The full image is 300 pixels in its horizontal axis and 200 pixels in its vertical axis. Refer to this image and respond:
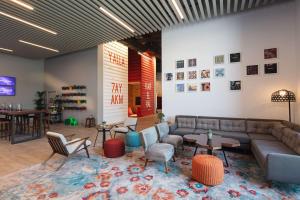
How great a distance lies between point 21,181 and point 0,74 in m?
7.70

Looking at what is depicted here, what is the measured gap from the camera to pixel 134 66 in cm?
1039

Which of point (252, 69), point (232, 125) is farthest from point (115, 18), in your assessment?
point (232, 125)

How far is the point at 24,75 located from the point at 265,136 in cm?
1103

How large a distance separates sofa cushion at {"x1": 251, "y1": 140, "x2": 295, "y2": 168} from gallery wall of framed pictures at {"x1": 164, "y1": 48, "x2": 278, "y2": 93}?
182 centimetres

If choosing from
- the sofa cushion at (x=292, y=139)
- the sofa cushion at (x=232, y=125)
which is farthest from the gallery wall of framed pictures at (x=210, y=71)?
the sofa cushion at (x=292, y=139)

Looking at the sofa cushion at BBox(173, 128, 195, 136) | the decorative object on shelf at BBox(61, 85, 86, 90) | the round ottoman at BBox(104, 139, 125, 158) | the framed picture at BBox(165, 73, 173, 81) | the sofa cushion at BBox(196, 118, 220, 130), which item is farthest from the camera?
the decorative object on shelf at BBox(61, 85, 86, 90)

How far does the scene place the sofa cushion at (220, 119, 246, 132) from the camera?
4.40m

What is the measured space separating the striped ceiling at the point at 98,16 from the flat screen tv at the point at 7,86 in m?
2.56

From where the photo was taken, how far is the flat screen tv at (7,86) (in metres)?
8.03

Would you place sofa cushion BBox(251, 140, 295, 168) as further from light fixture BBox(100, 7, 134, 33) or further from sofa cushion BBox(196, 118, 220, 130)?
light fixture BBox(100, 7, 134, 33)

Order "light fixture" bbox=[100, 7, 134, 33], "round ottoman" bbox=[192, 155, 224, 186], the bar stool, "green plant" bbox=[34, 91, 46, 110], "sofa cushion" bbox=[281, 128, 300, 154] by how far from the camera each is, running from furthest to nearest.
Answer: "green plant" bbox=[34, 91, 46, 110] < the bar stool < "light fixture" bbox=[100, 7, 134, 33] < "sofa cushion" bbox=[281, 128, 300, 154] < "round ottoman" bbox=[192, 155, 224, 186]

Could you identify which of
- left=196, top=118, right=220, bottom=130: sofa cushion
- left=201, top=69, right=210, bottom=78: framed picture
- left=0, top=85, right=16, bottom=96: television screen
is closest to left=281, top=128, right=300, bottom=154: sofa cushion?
left=196, top=118, right=220, bottom=130: sofa cushion

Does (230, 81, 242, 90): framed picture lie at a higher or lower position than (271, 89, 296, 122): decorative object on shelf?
higher

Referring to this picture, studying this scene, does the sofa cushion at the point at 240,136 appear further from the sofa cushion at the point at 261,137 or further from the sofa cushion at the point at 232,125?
the sofa cushion at the point at 232,125
